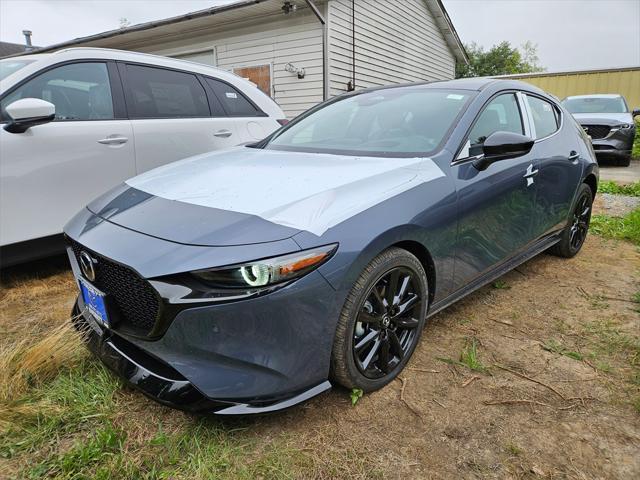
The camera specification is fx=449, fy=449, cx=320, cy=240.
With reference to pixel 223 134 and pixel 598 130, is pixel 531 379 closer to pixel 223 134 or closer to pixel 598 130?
pixel 223 134

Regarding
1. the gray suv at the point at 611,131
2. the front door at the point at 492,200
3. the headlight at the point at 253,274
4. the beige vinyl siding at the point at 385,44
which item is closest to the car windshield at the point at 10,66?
the headlight at the point at 253,274

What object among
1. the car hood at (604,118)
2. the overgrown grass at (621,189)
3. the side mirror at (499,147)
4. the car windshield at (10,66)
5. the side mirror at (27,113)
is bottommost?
the overgrown grass at (621,189)

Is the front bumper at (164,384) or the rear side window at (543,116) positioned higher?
the rear side window at (543,116)

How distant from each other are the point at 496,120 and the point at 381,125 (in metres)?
0.70

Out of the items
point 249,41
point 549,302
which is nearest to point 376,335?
point 549,302

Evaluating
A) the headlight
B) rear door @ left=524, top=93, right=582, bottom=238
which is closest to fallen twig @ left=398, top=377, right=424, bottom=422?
the headlight

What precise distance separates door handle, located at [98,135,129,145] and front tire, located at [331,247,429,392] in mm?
2353

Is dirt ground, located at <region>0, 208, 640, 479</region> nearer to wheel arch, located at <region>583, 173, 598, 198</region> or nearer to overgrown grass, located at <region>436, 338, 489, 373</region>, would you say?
overgrown grass, located at <region>436, 338, 489, 373</region>

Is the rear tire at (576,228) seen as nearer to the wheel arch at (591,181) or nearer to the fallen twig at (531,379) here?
the wheel arch at (591,181)

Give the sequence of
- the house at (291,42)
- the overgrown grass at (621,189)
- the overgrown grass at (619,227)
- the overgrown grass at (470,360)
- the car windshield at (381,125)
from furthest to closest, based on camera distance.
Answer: the house at (291,42), the overgrown grass at (621,189), the overgrown grass at (619,227), the car windshield at (381,125), the overgrown grass at (470,360)

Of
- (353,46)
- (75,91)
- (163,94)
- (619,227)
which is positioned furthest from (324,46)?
(75,91)

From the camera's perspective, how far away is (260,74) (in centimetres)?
930

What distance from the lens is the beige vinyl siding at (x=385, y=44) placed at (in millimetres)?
8750

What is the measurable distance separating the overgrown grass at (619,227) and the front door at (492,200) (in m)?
2.17
